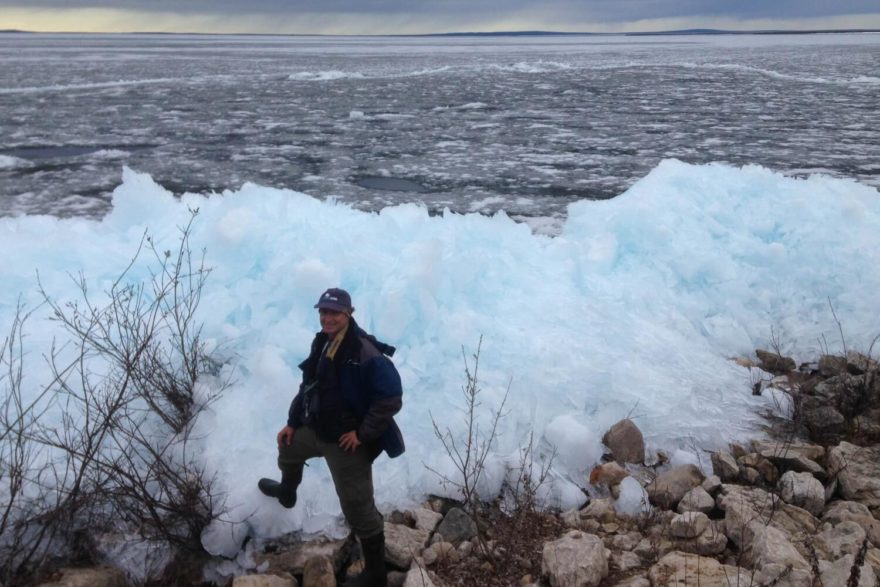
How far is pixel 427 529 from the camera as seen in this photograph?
4297mm

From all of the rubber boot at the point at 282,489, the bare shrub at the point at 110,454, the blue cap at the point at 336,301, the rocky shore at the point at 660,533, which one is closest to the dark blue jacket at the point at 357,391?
the blue cap at the point at 336,301

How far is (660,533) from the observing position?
13.7ft

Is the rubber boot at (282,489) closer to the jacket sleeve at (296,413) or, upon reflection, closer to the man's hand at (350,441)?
the jacket sleeve at (296,413)

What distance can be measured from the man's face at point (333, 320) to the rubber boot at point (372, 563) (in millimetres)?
1139

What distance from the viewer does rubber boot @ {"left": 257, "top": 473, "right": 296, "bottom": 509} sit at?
416 cm

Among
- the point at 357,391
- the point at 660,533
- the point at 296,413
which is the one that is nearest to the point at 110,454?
the point at 296,413

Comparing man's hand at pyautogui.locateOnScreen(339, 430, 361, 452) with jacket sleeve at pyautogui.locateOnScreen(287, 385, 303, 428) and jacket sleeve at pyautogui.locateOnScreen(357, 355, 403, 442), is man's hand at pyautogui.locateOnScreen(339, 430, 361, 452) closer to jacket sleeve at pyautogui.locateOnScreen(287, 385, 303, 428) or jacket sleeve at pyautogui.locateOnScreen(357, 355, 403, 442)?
jacket sleeve at pyautogui.locateOnScreen(357, 355, 403, 442)

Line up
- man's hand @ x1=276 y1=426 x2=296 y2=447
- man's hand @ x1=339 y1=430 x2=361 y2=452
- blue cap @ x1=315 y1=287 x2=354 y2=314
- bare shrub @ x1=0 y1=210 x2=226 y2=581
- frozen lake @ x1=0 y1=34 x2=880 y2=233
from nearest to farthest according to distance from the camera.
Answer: blue cap @ x1=315 y1=287 x2=354 y2=314 → man's hand @ x1=339 y1=430 x2=361 y2=452 → bare shrub @ x1=0 y1=210 x2=226 y2=581 → man's hand @ x1=276 y1=426 x2=296 y2=447 → frozen lake @ x1=0 y1=34 x2=880 y2=233

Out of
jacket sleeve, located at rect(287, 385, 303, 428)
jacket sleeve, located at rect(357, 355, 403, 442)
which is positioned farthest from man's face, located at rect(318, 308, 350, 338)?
jacket sleeve, located at rect(287, 385, 303, 428)

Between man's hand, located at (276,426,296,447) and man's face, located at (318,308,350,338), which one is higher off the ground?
man's face, located at (318,308,350,338)

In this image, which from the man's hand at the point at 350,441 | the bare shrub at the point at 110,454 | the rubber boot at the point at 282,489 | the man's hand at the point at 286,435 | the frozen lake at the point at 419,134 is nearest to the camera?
the man's hand at the point at 350,441

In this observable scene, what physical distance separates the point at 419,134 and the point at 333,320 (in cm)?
1501

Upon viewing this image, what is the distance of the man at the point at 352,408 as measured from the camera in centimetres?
348

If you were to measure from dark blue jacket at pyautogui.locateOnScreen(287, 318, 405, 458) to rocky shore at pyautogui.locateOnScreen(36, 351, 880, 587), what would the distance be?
0.82 metres
